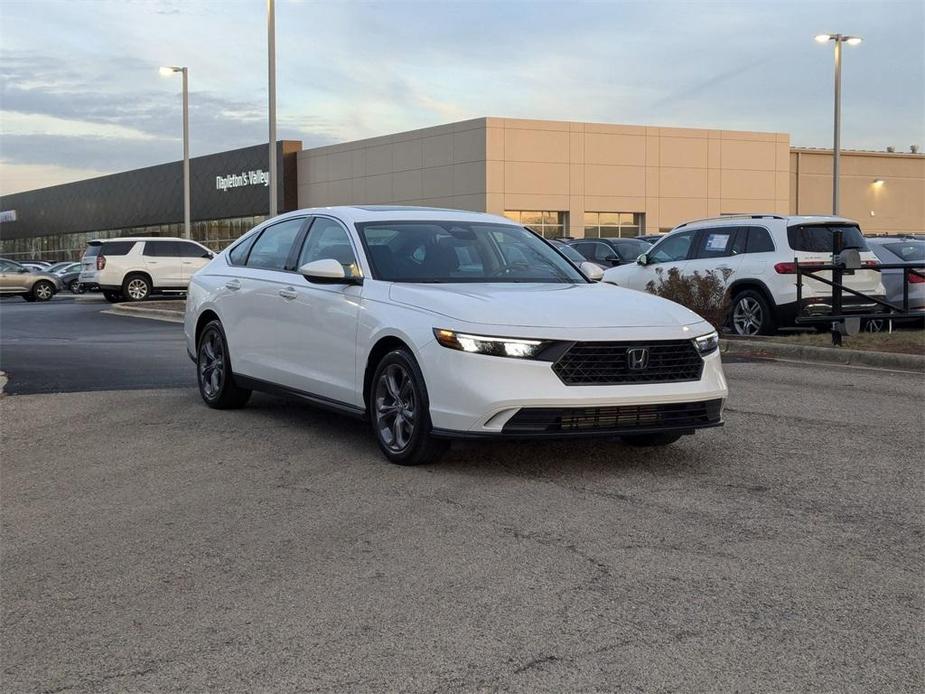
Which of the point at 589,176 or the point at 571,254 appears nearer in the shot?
the point at 571,254

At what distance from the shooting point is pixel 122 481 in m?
7.19

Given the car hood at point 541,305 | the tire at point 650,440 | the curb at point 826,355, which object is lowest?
the tire at point 650,440

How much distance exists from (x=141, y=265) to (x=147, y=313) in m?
7.03

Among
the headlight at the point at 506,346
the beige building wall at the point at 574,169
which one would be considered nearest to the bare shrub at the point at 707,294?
the headlight at the point at 506,346

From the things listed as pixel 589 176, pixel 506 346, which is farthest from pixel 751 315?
pixel 589 176

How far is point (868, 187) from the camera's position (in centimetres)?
6225

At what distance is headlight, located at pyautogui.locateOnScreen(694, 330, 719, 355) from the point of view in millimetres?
7257

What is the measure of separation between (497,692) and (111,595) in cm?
190

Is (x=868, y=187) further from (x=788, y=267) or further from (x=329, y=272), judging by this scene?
(x=329, y=272)

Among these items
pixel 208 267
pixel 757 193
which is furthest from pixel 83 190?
pixel 208 267

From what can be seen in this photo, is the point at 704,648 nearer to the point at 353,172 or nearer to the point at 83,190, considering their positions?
the point at 353,172

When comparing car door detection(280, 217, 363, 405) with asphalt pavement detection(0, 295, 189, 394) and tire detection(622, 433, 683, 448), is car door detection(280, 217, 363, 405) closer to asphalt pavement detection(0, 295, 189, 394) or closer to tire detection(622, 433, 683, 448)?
tire detection(622, 433, 683, 448)

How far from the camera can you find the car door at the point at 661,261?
1745 cm

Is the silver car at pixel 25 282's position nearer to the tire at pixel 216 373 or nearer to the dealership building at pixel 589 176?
the dealership building at pixel 589 176
